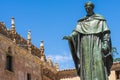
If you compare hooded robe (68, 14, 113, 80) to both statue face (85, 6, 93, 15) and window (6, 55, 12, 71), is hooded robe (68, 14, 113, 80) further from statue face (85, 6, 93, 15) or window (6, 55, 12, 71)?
window (6, 55, 12, 71)

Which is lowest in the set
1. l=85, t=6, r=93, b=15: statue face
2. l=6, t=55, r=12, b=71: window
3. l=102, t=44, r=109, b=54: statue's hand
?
l=102, t=44, r=109, b=54: statue's hand

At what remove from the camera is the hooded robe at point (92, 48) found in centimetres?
827

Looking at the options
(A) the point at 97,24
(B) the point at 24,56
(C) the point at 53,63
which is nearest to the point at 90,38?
(A) the point at 97,24

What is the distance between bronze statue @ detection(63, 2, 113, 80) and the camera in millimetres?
8273

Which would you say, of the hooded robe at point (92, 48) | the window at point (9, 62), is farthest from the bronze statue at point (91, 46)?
the window at point (9, 62)

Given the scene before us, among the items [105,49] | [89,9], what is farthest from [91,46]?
[89,9]

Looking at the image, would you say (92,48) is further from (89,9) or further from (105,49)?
(89,9)

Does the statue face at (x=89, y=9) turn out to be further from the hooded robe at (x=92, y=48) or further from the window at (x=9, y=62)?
the window at (x=9, y=62)

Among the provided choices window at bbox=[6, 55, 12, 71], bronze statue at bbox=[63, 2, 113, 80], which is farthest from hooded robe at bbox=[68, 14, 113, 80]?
window at bbox=[6, 55, 12, 71]

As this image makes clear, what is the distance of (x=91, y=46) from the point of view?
8484 millimetres

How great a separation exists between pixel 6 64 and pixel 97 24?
20.0 metres

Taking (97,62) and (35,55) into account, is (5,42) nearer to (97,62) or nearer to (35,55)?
(35,55)

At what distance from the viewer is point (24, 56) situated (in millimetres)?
30578

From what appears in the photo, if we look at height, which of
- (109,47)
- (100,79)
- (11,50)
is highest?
(11,50)
